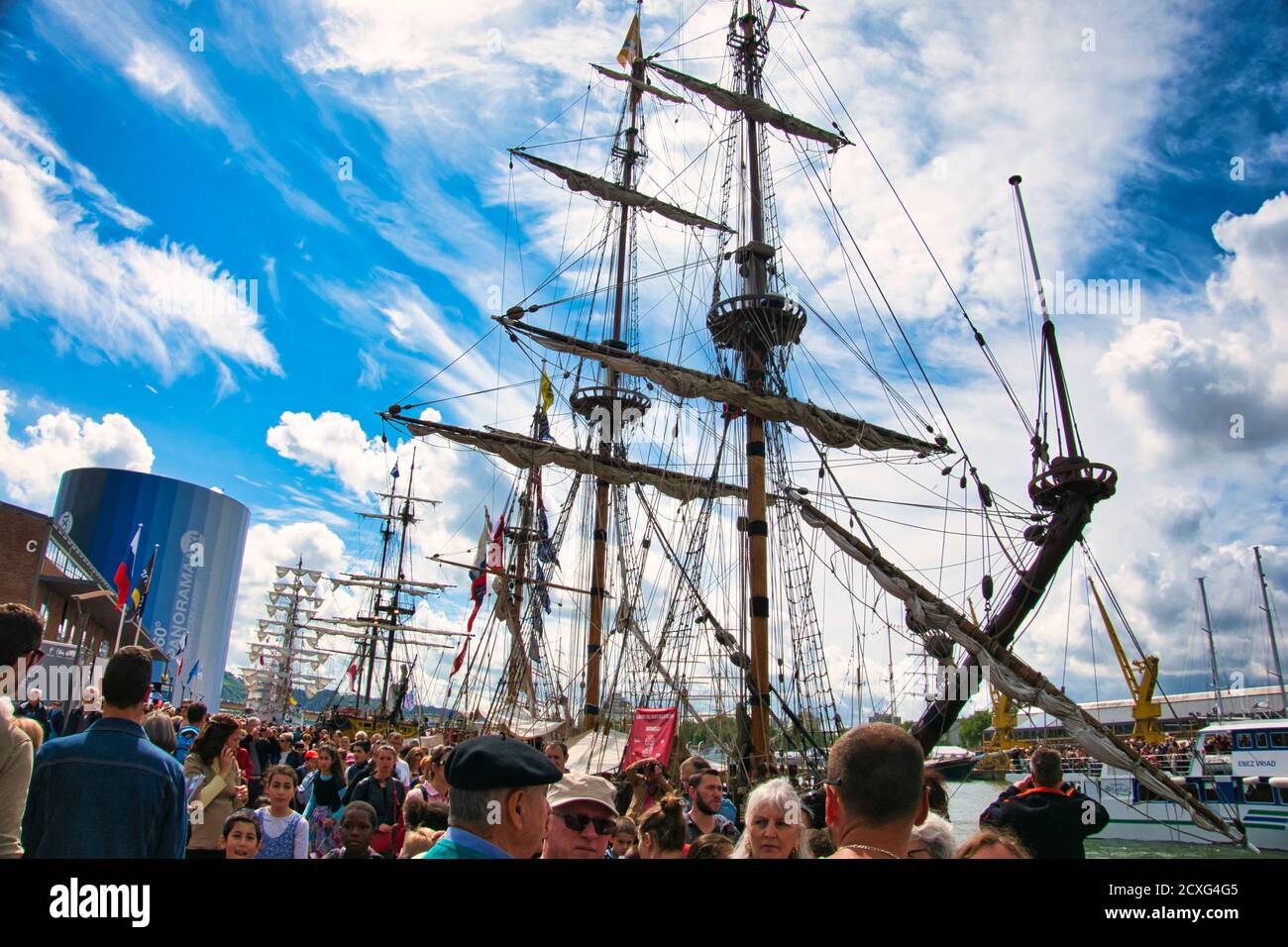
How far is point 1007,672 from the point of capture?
1597 centimetres

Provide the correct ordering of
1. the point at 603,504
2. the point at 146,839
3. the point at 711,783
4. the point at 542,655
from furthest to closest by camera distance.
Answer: the point at 542,655
the point at 603,504
the point at 711,783
the point at 146,839

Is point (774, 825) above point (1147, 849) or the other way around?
above

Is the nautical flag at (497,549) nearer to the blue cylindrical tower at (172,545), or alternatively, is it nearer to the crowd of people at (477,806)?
the crowd of people at (477,806)

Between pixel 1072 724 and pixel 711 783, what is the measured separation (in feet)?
41.5

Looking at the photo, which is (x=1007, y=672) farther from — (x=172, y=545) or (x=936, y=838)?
(x=172, y=545)

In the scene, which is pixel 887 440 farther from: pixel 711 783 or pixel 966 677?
pixel 711 783

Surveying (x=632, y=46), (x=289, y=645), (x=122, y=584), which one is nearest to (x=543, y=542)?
(x=122, y=584)

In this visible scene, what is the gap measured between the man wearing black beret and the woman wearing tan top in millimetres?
3873

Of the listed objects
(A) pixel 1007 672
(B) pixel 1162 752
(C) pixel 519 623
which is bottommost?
(B) pixel 1162 752

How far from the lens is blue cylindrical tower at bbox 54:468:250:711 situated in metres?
76.4

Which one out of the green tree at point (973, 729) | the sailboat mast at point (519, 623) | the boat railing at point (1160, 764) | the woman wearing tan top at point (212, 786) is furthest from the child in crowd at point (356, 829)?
the green tree at point (973, 729)

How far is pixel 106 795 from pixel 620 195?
116 feet
